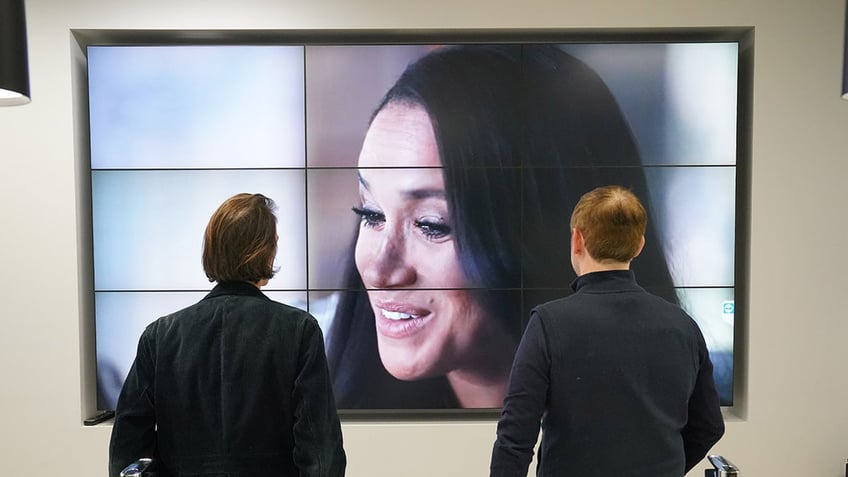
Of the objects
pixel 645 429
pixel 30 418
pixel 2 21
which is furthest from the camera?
pixel 30 418

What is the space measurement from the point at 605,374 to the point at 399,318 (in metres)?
1.86

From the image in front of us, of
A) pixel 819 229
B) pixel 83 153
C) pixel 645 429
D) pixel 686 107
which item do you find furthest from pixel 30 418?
pixel 819 229

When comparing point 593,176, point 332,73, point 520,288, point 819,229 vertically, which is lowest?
point 520,288

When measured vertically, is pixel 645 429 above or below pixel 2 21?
below

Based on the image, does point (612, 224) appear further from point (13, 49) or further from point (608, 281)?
point (13, 49)

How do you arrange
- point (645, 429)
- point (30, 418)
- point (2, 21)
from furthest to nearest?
point (30, 418)
point (2, 21)
point (645, 429)

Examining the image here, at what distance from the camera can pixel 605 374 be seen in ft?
4.75

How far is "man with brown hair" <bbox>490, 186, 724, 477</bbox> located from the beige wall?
1783 millimetres

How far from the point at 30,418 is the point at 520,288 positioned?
2.74 m

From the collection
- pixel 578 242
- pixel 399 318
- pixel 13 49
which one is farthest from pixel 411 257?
pixel 13 49

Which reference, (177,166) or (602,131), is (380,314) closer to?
(177,166)

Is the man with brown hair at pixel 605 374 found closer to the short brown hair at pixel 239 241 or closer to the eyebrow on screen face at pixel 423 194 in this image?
the short brown hair at pixel 239 241

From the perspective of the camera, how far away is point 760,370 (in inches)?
127

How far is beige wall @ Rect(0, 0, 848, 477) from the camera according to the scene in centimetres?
317
